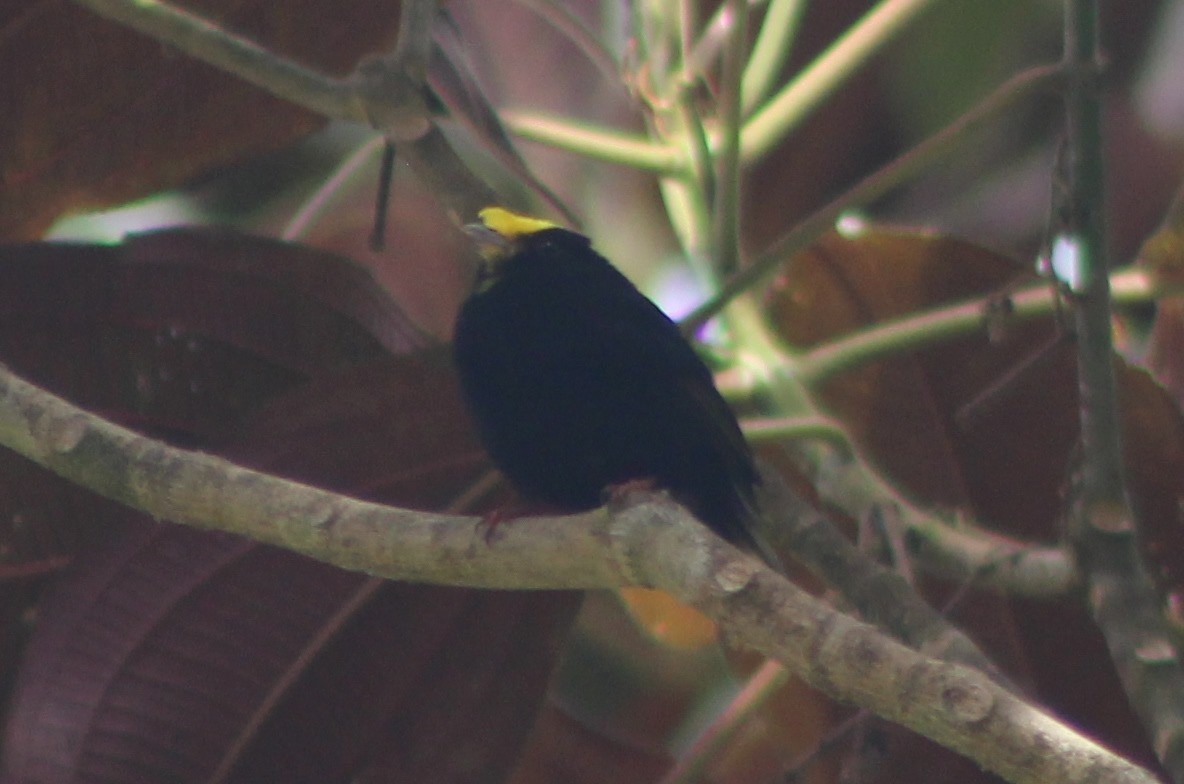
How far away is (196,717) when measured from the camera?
5.96 feet

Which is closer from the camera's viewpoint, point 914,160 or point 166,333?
point 914,160

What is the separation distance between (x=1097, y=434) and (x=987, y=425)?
0.59m

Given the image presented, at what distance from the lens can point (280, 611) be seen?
1874 mm

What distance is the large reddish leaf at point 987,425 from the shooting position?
1.92 m

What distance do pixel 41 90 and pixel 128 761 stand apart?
0.86 meters

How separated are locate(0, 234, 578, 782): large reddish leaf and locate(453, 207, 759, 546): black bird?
12cm

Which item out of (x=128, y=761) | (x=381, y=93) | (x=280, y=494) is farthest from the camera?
(x=128, y=761)

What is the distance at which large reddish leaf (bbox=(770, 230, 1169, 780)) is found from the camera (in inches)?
75.4

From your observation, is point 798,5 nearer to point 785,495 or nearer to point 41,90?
point 785,495


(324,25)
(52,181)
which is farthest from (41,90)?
(324,25)


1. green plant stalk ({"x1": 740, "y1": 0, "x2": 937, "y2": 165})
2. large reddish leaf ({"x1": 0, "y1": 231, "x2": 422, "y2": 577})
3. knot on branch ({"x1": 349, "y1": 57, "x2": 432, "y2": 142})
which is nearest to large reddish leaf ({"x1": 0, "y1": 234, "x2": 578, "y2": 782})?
large reddish leaf ({"x1": 0, "y1": 231, "x2": 422, "y2": 577})

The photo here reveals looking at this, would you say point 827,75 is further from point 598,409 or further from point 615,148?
point 598,409

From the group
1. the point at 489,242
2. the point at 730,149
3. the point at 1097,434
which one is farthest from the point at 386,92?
the point at 1097,434

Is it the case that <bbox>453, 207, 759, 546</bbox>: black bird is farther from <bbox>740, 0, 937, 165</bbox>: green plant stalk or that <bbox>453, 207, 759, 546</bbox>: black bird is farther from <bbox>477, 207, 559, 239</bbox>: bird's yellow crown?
<bbox>740, 0, 937, 165</bbox>: green plant stalk
